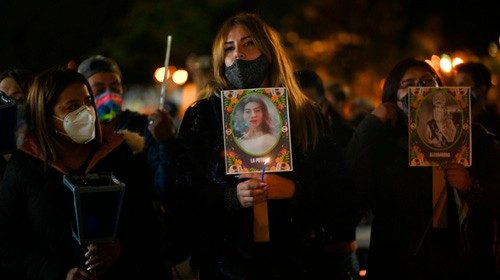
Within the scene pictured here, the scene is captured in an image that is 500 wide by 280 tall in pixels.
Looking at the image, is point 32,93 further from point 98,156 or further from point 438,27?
point 438,27

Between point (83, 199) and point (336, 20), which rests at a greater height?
point (336, 20)

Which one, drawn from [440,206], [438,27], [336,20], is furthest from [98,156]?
[438,27]

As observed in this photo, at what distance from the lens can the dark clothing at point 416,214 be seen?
4.71m

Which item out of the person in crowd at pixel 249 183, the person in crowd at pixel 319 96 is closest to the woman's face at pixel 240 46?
the person in crowd at pixel 249 183

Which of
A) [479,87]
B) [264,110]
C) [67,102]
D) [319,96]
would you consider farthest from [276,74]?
[479,87]

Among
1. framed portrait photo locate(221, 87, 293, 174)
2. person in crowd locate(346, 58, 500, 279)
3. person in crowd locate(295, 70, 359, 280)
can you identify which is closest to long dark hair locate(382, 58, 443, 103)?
person in crowd locate(346, 58, 500, 279)

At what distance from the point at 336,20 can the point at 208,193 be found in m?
26.8

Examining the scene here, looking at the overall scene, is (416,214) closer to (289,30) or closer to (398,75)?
(398,75)

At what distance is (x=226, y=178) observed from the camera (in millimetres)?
4094

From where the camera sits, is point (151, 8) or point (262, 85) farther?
point (151, 8)

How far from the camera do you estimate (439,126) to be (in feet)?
15.3

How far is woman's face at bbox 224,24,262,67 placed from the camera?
4.15 m

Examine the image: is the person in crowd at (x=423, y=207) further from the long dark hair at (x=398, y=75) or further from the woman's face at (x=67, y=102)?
the woman's face at (x=67, y=102)

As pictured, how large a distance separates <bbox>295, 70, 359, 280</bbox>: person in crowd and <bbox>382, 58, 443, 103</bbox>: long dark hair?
17.7 inches
